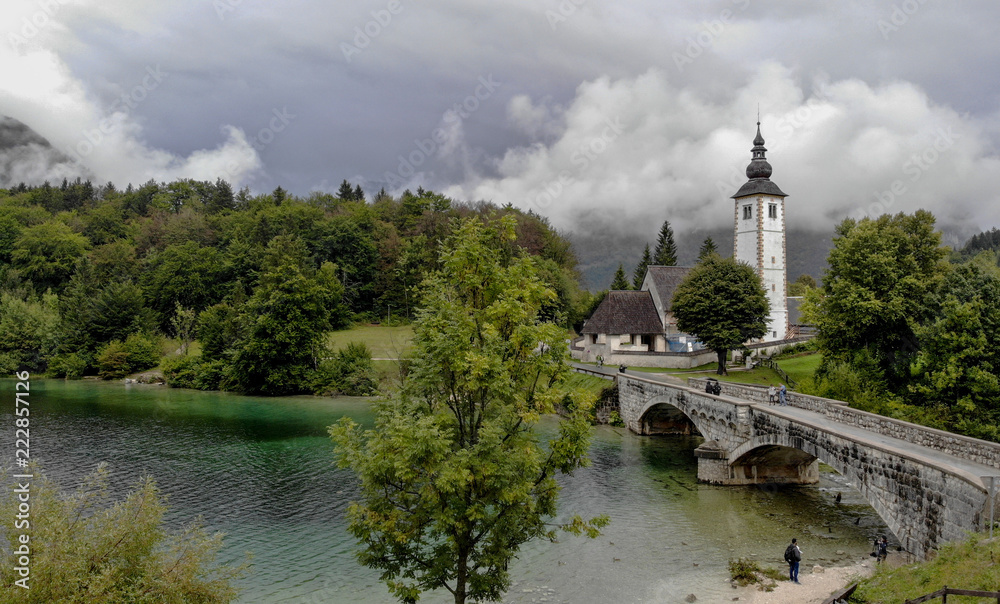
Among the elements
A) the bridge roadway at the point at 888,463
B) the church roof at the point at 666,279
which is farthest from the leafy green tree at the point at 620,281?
the bridge roadway at the point at 888,463

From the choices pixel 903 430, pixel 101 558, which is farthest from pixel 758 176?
pixel 101 558

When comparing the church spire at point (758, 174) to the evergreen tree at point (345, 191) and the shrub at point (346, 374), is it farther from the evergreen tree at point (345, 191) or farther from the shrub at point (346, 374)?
the evergreen tree at point (345, 191)

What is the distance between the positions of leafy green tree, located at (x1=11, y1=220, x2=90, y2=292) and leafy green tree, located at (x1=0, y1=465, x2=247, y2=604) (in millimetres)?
113544

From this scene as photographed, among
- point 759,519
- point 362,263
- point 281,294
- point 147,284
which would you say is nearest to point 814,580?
point 759,519

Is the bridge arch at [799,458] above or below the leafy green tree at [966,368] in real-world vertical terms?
below

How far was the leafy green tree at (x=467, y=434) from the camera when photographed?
11.6 meters

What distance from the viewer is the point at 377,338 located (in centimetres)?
8231

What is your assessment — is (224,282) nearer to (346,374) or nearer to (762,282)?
(346,374)

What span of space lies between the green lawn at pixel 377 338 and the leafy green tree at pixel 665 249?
1775 inches

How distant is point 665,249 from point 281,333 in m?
67.5

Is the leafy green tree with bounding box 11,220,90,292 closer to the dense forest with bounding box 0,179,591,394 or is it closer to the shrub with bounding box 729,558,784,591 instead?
the dense forest with bounding box 0,179,591,394

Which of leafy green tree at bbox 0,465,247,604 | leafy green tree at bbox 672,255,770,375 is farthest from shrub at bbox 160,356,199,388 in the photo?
leafy green tree at bbox 0,465,247,604

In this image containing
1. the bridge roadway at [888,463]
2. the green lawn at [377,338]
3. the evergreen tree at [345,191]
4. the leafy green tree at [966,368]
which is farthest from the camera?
the evergreen tree at [345,191]

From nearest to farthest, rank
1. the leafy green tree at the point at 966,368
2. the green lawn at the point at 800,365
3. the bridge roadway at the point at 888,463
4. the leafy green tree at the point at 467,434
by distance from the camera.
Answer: the leafy green tree at the point at 467,434, the bridge roadway at the point at 888,463, the leafy green tree at the point at 966,368, the green lawn at the point at 800,365
